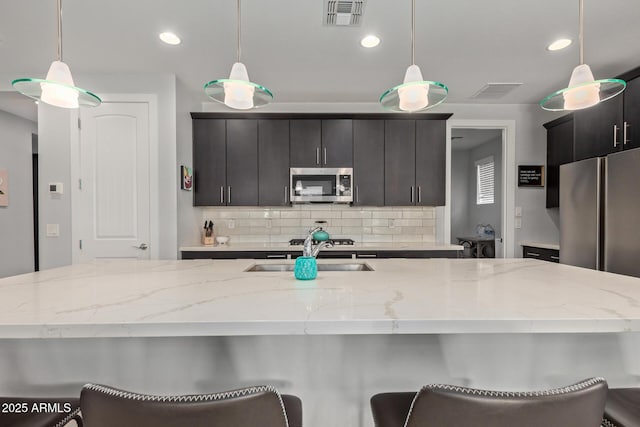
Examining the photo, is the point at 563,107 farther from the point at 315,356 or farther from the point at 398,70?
the point at 315,356

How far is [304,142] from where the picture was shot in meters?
3.54

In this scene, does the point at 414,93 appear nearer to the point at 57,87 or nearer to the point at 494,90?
the point at 57,87

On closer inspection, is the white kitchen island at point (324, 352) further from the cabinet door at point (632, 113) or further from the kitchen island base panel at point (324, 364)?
the cabinet door at point (632, 113)

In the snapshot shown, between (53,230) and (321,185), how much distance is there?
2722 mm

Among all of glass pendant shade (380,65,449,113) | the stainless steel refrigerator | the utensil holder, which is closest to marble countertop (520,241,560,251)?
the stainless steel refrigerator

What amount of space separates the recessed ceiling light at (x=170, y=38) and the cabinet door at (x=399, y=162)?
2.20 meters

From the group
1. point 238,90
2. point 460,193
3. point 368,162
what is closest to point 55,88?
point 238,90

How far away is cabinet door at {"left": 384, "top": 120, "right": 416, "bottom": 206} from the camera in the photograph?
11.7ft

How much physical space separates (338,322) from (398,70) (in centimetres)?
273

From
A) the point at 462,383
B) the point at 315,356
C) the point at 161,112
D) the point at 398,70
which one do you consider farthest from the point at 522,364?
the point at 161,112

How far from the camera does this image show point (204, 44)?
8.18 ft

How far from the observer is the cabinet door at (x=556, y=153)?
11.2ft

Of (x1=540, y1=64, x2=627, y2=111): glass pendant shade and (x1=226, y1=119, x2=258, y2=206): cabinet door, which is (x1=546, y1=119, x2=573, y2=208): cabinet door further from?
(x1=226, y1=119, x2=258, y2=206): cabinet door

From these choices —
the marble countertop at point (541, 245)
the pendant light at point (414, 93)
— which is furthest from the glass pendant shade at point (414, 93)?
the marble countertop at point (541, 245)
